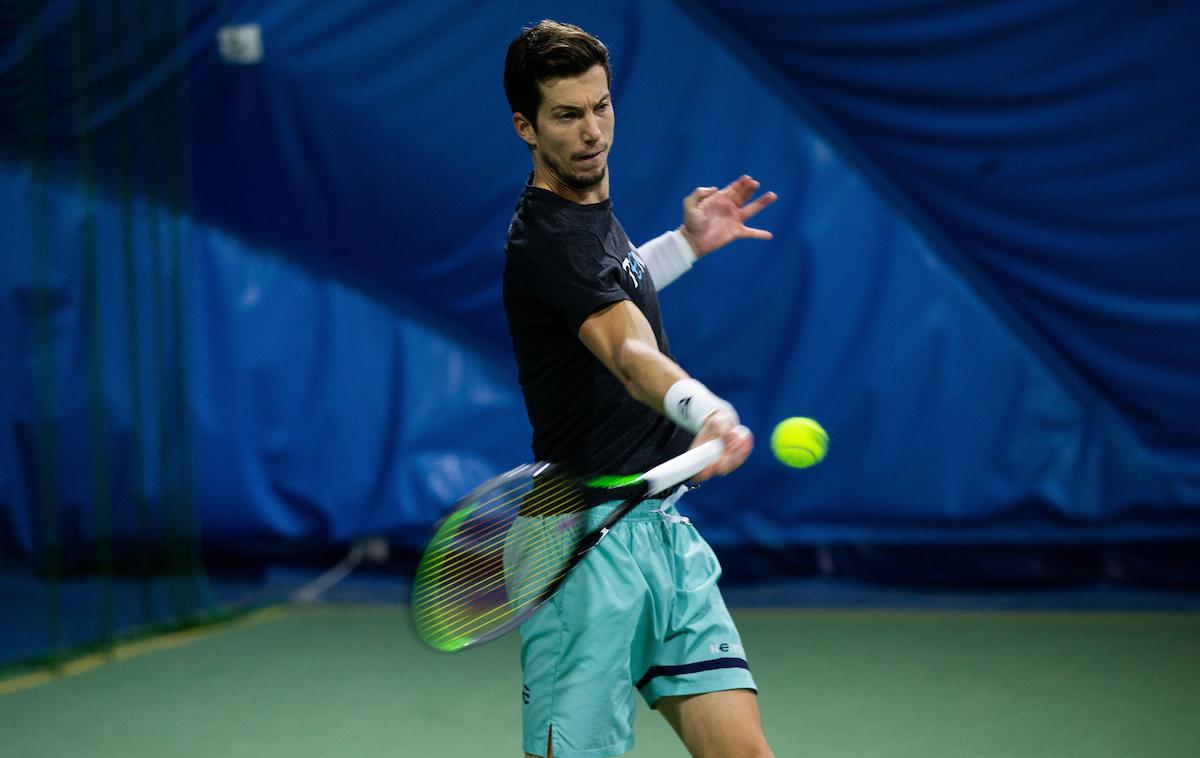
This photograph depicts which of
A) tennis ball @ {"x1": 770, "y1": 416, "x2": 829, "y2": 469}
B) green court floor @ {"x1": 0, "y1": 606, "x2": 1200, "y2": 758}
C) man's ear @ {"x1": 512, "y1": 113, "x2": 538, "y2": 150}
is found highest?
man's ear @ {"x1": 512, "y1": 113, "x2": 538, "y2": 150}

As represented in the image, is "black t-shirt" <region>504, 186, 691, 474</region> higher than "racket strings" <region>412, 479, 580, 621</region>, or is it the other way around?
"black t-shirt" <region>504, 186, 691, 474</region>

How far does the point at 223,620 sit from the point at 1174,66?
419 cm

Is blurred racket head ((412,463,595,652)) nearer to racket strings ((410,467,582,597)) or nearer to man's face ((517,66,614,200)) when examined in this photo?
racket strings ((410,467,582,597))

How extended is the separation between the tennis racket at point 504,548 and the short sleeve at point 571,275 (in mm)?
272

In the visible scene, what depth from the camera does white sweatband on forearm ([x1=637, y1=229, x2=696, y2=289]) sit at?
2.99 meters

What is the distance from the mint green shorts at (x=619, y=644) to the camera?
2445 millimetres

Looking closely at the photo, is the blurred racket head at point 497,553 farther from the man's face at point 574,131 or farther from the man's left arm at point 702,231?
the man's left arm at point 702,231

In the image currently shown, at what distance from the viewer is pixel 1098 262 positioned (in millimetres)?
5703

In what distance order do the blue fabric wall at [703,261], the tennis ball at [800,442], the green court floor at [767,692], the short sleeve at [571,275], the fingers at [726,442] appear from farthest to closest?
the blue fabric wall at [703,261] → the green court floor at [767,692] → the tennis ball at [800,442] → the short sleeve at [571,275] → the fingers at [726,442]

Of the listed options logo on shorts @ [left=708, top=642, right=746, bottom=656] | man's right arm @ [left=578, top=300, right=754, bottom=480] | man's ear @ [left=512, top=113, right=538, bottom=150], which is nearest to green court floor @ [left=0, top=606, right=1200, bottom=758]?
logo on shorts @ [left=708, top=642, right=746, bottom=656]

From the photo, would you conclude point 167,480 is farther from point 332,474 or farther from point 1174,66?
point 1174,66

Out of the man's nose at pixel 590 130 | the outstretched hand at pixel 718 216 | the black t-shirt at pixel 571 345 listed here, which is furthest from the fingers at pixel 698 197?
the man's nose at pixel 590 130

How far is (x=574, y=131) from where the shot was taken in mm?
2461

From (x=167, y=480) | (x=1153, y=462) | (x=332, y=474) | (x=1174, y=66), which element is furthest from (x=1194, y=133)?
(x=167, y=480)
